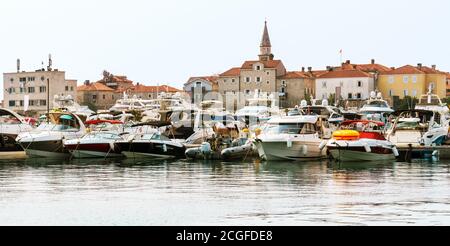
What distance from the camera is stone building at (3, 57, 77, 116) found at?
3684 inches

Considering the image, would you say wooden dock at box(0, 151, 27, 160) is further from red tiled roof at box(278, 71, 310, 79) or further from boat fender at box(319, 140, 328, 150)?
red tiled roof at box(278, 71, 310, 79)

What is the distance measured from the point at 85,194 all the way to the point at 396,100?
7259 centimetres

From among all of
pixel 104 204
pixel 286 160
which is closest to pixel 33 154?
pixel 286 160

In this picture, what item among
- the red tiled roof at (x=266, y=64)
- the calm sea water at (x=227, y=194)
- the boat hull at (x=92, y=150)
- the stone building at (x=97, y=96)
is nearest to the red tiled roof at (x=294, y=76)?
the red tiled roof at (x=266, y=64)

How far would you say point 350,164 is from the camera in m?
28.2

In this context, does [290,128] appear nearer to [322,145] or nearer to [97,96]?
[322,145]

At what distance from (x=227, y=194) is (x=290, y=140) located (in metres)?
11.4

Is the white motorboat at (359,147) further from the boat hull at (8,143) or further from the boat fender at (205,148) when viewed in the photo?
the boat hull at (8,143)

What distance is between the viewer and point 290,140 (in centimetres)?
2906

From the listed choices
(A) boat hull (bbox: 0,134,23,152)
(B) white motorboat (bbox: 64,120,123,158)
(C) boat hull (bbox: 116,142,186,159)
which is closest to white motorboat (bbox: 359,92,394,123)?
(C) boat hull (bbox: 116,142,186,159)

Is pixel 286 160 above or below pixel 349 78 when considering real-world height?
below

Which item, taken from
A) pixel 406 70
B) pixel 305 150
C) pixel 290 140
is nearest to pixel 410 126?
pixel 305 150

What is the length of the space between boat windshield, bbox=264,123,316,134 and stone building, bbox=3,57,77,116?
66.0 meters

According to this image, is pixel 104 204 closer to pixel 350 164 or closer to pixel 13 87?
pixel 350 164
